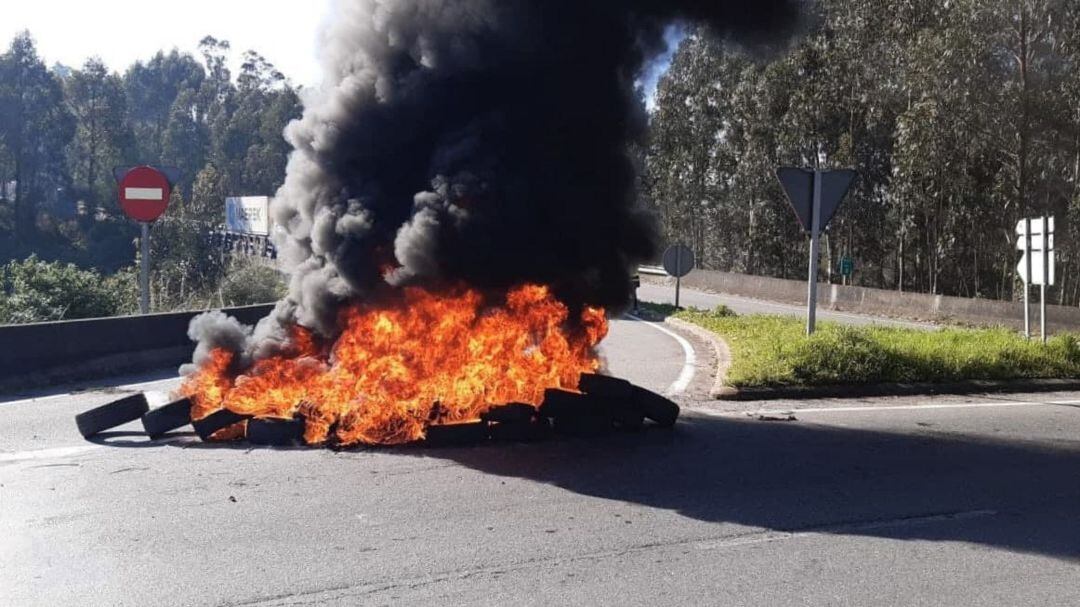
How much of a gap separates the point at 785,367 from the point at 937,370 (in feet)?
6.45

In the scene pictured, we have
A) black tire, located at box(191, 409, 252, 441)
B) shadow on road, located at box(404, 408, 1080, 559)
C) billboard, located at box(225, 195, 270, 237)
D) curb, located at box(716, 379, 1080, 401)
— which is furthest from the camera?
billboard, located at box(225, 195, 270, 237)

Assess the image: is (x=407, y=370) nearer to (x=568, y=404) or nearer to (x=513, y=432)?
(x=513, y=432)

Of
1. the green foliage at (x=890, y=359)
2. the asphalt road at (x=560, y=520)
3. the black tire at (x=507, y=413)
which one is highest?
the green foliage at (x=890, y=359)

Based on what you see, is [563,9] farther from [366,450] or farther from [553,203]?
[366,450]

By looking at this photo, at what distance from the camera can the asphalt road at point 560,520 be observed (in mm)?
4430

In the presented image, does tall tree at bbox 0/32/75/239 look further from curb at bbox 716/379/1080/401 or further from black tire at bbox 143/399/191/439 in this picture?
curb at bbox 716/379/1080/401

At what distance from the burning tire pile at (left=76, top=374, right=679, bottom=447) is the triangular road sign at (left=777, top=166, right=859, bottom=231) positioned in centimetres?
424

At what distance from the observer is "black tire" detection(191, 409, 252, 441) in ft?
23.8

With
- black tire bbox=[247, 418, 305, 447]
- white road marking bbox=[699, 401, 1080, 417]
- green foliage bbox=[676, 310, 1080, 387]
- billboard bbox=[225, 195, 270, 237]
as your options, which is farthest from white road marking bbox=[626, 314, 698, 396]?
billboard bbox=[225, 195, 270, 237]

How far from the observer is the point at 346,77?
8.52m

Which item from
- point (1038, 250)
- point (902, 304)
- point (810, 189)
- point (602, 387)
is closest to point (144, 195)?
point (602, 387)

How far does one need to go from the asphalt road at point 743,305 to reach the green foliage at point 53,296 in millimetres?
15251

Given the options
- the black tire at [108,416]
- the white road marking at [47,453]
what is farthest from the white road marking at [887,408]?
the white road marking at [47,453]

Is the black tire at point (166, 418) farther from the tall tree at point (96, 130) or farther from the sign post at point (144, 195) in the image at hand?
the tall tree at point (96, 130)
